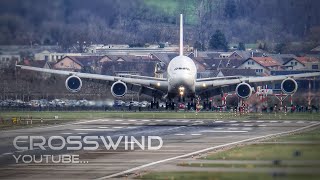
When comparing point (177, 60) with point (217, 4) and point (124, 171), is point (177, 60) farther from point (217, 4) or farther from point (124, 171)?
point (124, 171)

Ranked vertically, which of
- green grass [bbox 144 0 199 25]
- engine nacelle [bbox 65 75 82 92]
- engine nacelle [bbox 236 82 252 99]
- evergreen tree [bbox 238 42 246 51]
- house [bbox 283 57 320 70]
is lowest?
engine nacelle [bbox 236 82 252 99]

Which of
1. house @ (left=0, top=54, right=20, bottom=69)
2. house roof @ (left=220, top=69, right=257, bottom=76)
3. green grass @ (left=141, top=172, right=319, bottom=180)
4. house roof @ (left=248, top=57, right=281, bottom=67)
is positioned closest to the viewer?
green grass @ (left=141, top=172, right=319, bottom=180)

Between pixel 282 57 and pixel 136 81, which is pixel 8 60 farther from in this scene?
pixel 282 57

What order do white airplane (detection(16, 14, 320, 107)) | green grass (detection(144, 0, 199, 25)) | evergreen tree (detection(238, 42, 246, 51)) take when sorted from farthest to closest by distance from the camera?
evergreen tree (detection(238, 42, 246, 51)), white airplane (detection(16, 14, 320, 107)), green grass (detection(144, 0, 199, 25))

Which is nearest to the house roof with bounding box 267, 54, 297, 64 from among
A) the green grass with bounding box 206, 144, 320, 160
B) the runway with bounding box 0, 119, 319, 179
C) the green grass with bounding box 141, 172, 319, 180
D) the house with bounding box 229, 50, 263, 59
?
the house with bounding box 229, 50, 263, 59

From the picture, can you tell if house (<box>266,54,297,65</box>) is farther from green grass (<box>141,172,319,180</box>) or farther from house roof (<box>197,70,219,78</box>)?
green grass (<box>141,172,319,180</box>)

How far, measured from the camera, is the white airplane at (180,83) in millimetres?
72625

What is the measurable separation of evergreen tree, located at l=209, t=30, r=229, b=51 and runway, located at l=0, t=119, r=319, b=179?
12225 millimetres

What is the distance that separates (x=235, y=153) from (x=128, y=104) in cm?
5635

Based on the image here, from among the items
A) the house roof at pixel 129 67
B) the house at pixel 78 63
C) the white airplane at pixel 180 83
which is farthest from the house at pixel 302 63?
the house at pixel 78 63

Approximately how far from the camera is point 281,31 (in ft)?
239

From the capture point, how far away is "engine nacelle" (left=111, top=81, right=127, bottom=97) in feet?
249

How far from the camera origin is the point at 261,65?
90938 millimetres

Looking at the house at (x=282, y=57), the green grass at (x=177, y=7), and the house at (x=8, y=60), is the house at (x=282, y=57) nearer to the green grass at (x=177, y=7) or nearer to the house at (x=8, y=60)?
the green grass at (x=177, y=7)
